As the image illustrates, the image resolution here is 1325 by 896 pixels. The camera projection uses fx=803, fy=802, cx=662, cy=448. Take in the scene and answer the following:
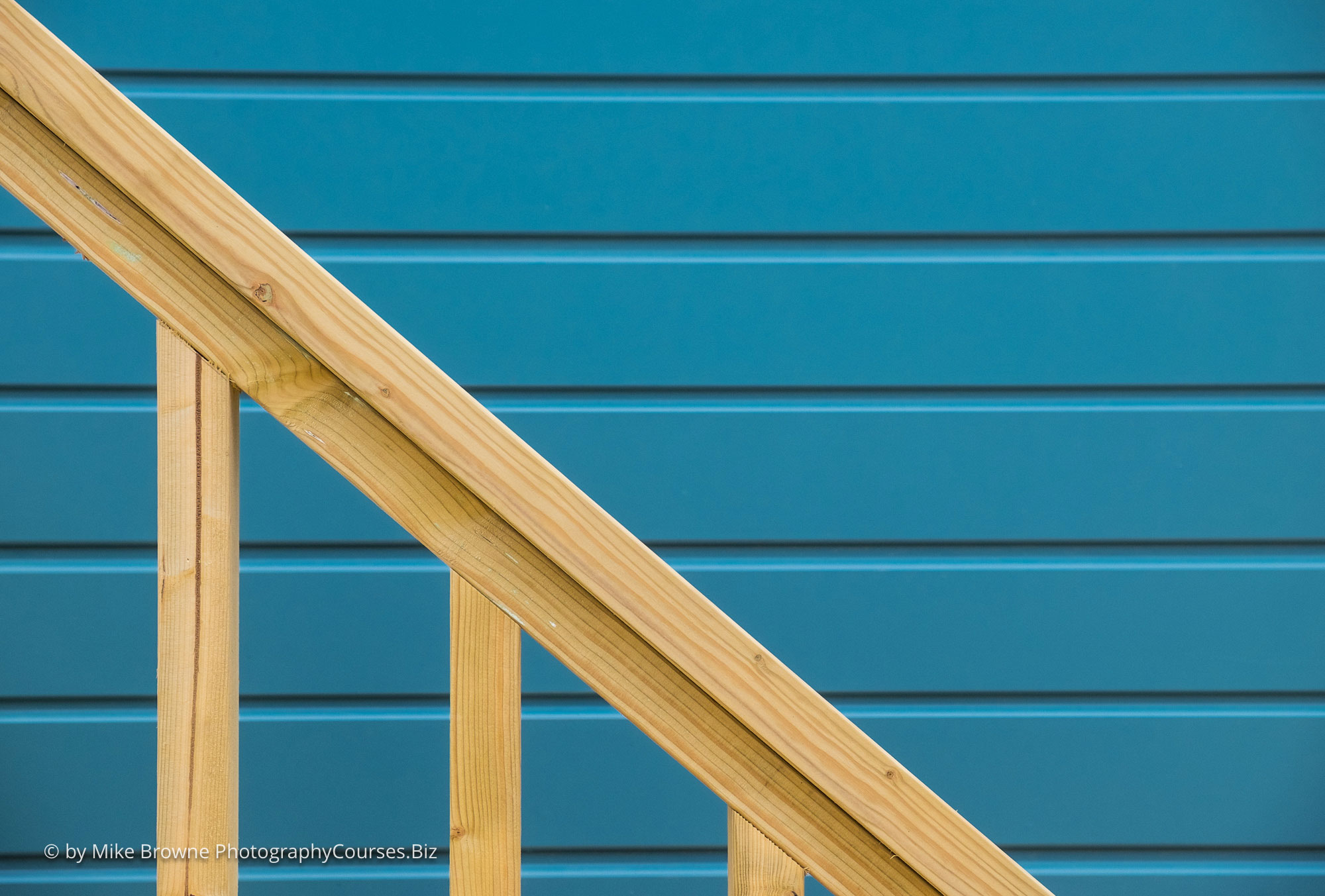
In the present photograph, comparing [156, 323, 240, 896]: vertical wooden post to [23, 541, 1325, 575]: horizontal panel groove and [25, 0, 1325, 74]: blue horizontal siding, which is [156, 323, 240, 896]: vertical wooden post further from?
[25, 0, 1325, 74]: blue horizontal siding

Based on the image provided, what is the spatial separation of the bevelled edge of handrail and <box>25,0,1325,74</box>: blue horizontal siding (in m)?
1.00

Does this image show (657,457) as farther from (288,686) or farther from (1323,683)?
(1323,683)

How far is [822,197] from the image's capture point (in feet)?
4.95

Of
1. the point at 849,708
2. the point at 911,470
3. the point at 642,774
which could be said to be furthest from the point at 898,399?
the point at 642,774

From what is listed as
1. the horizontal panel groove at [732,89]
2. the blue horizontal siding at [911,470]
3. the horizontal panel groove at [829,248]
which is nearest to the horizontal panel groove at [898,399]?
the blue horizontal siding at [911,470]

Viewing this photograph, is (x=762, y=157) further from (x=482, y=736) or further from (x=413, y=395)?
(x=482, y=736)

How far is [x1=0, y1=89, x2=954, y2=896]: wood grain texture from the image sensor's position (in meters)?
0.61

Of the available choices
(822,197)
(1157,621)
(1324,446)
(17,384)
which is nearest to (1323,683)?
(1157,621)

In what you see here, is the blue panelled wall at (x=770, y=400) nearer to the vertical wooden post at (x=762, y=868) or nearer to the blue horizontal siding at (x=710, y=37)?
the blue horizontal siding at (x=710, y=37)

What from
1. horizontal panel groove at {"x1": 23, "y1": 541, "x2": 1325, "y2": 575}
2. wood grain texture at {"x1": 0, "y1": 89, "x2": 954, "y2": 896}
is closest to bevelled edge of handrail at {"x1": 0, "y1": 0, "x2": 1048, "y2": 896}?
wood grain texture at {"x1": 0, "y1": 89, "x2": 954, "y2": 896}

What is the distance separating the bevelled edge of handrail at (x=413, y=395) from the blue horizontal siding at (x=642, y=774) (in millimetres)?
996

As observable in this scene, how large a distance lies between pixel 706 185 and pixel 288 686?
4.04 feet

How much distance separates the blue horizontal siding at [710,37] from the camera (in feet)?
4.82

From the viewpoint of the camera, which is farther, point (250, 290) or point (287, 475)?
point (287, 475)
